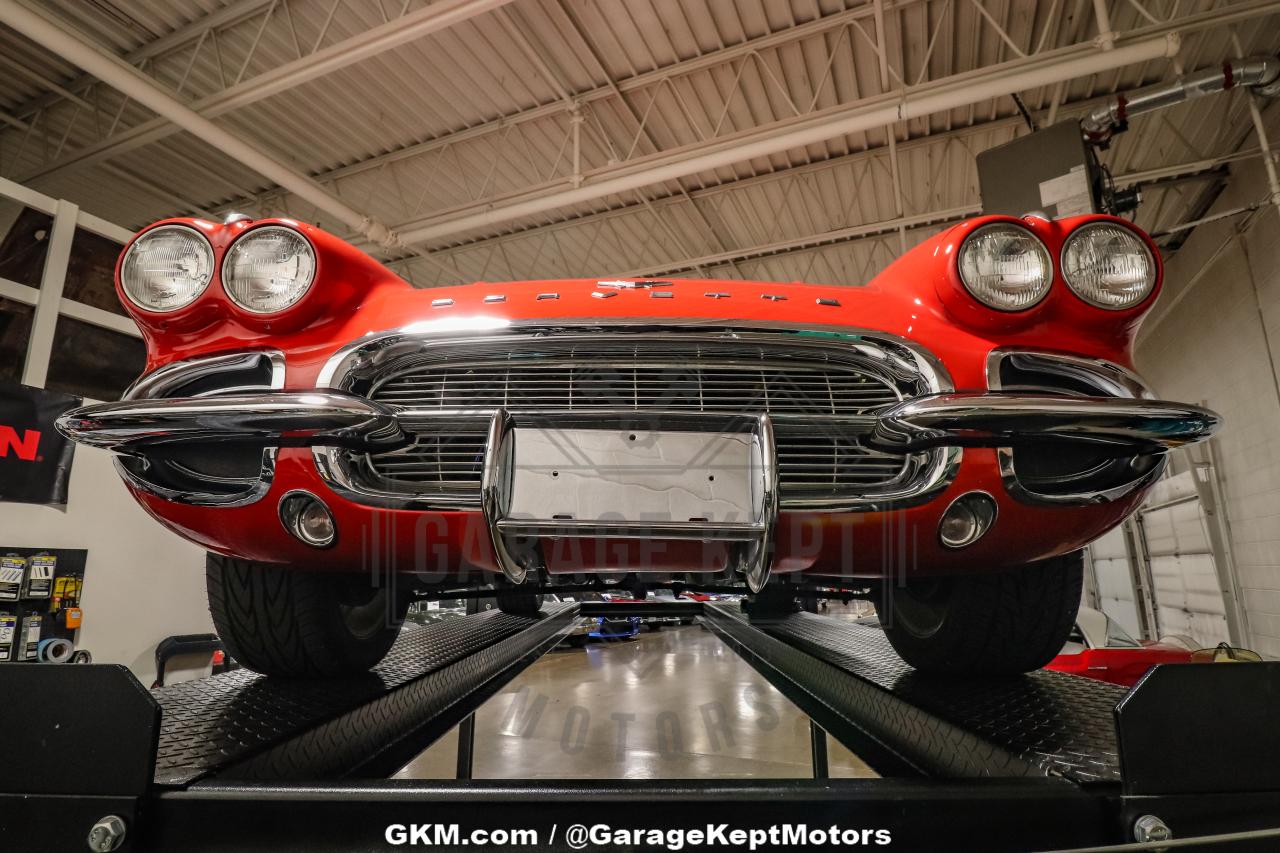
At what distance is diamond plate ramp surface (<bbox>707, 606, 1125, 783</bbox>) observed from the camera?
1.11m

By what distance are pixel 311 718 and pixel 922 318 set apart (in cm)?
140

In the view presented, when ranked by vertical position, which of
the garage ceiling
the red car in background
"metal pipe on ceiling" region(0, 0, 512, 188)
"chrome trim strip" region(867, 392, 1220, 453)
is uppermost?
the garage ceiling

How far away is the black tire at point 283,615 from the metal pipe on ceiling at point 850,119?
18.7 ft

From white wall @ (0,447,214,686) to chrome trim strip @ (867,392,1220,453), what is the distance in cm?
544

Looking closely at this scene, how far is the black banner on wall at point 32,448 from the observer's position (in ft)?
14.3

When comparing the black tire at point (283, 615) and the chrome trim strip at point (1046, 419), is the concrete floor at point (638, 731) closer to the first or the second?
the black tire at point (283, 615)

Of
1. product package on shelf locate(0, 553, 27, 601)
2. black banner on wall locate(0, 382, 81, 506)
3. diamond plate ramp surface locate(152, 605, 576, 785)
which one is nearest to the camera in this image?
diamond plate ramp surface locate(152, 605, 576, 785)

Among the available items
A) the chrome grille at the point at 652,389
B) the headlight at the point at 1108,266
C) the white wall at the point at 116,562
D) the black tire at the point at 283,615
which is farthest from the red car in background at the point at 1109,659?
the white wall at the point at 116,562

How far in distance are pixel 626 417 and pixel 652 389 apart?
170mm

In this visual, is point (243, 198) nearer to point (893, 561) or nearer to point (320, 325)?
point (320, 325)

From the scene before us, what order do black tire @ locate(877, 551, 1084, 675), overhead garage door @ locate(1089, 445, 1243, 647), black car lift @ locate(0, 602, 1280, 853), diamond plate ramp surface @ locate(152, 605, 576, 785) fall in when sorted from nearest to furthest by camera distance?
black car lift @ locate(0, 602, 1280, 853)
diamond plate ramp surface @ locate(152, 605, 576, 785)
black tire @ locate(877, 551, 1084, 675)
overhead garage door @ locate(1089, 445, 1243, 647)

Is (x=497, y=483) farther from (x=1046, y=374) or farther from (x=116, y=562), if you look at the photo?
(x=116, y=562)

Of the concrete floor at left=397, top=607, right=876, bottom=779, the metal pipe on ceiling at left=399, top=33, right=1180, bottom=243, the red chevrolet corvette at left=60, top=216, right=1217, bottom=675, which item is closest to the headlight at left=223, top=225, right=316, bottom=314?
the red chevrolet corvette at left=60, top=216, right=1217, bottom=675

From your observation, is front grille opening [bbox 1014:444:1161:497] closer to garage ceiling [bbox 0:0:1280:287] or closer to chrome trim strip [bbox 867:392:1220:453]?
chrome trim strip [bbox 867:392:1220:453]
